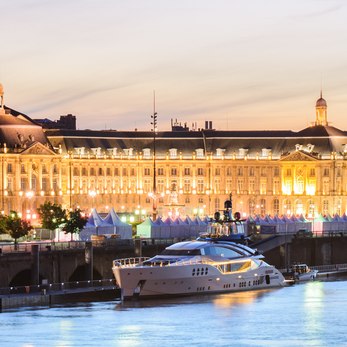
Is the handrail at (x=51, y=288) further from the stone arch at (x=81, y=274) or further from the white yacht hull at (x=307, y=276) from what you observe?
the white yacht hull at (x=307, y=276)

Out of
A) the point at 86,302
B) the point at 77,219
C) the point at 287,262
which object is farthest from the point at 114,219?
Result: the point at 86,302

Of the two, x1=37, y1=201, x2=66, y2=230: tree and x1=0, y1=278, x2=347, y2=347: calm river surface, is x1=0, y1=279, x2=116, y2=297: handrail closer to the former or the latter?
x1=0, y1=278, x2=347, y2=347: calm river surface

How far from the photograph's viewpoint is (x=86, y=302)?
101125 mm

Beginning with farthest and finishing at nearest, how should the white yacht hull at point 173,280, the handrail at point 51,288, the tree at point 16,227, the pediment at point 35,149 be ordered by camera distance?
1. the pediment at point 35,149
2. the tree at point 16,227
3. the white yacht hull at point 173,280
4. the handrail at point 51,288

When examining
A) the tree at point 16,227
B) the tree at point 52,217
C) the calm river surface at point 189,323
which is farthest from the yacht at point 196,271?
the tree at point 52,217

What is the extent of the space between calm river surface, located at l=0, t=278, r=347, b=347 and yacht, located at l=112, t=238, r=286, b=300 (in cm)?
80

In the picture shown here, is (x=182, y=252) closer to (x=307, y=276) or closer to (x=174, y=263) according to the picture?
(x=174, y=263)

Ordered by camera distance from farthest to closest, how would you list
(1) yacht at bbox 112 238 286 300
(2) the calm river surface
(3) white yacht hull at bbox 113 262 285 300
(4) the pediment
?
1. (4) the pediment
2. (1) yacht at bbox 112 238 286 300
3. (3) white yacht hull at bbox 113 262 285 300
4. (2) the calm river surface

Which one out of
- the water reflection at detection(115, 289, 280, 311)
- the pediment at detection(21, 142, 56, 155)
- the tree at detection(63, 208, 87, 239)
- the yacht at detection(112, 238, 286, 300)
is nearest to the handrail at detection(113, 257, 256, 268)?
the yacht at detection(112, 238, 286, 300)

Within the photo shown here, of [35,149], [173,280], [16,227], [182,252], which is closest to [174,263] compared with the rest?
[173,280]

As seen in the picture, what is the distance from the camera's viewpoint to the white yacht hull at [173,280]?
10531 centimetres

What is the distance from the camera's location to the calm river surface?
290ft

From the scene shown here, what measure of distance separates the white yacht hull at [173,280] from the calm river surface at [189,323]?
2.30 ft

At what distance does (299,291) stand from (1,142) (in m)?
87.3
